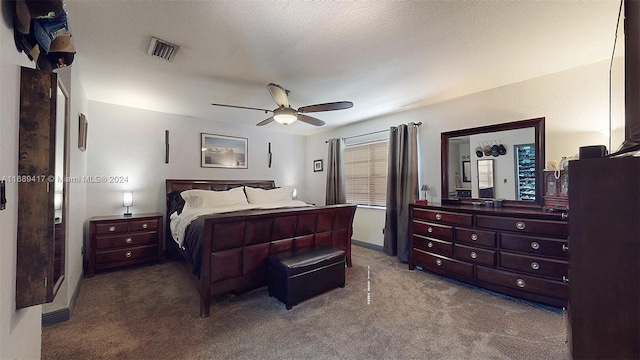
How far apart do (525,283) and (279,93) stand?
3.12 meters

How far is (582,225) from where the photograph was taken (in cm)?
83

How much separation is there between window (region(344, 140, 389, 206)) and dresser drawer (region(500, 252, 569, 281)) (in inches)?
83.1

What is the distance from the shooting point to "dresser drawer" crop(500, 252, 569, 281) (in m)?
2.24

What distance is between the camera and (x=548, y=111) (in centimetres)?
275

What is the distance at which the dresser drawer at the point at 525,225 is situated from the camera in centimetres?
226

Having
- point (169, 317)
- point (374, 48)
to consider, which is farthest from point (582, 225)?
point (169, 317)

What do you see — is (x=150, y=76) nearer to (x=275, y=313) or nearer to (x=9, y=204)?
(x=9, y=204)

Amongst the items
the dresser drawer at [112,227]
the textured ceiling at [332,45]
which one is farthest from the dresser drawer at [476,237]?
the dresser drawer at [112,227]

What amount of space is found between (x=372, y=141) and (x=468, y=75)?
2.02 metres

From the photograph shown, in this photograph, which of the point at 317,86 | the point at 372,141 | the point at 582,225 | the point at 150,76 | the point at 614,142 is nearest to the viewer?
the point at 582,225

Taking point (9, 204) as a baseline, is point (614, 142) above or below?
above

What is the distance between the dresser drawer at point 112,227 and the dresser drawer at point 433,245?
399 cm

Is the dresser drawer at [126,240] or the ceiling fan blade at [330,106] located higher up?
the ceiling fan blade at [330,106]

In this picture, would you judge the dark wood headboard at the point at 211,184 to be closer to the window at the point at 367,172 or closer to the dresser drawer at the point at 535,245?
the window at the point at 367,172
